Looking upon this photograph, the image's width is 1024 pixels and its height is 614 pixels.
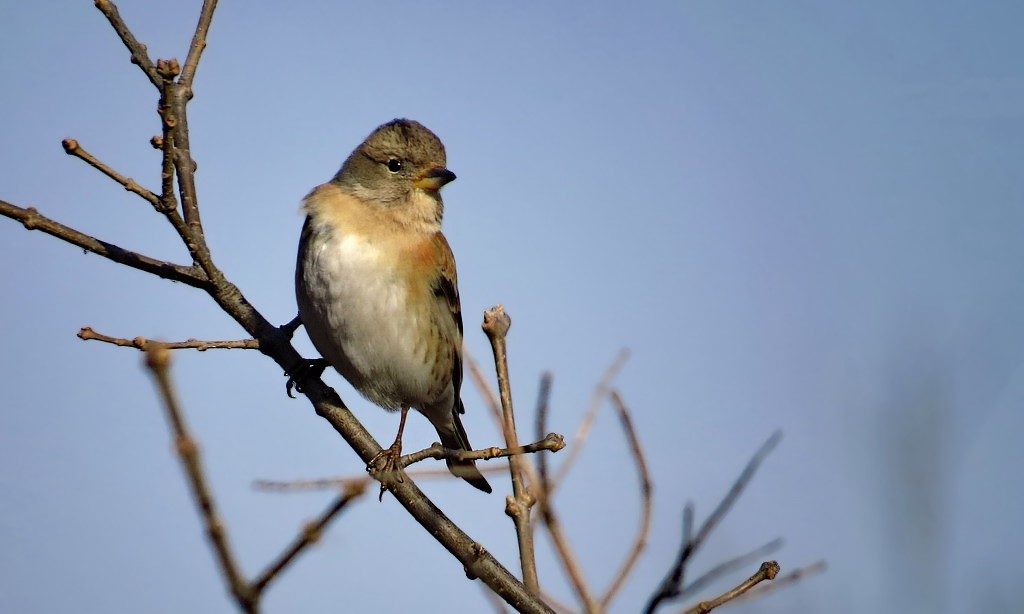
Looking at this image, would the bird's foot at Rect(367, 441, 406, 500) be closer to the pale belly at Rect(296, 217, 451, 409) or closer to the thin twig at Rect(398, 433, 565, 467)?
the thin twig at Rect(398, 433, 565, 467)

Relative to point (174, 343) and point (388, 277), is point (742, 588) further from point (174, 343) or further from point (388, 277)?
point (388, 277)

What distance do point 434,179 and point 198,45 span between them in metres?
2.14

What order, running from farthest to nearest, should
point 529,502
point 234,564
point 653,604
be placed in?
point 529,502 < point 653,604 < point 234,564

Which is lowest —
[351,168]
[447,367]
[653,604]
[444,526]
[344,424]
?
[653,604]

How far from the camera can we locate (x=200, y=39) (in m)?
4.27

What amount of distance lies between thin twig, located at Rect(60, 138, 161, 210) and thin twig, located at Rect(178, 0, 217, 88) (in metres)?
0.50

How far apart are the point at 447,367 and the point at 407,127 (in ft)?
5.14

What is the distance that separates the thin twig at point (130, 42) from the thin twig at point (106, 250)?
0.68 metres

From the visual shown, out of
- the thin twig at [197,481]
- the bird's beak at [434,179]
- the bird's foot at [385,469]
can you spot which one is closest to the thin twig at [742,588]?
the bird's foot at [385,469]

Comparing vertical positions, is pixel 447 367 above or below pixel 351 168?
below

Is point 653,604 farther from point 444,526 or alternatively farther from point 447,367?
point 447,367

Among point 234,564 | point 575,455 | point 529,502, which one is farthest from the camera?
point 529,502

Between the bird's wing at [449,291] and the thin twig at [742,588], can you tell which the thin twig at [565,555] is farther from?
the bird's wing at [449,291]

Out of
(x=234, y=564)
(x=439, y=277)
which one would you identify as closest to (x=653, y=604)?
(x=234, y=564)
